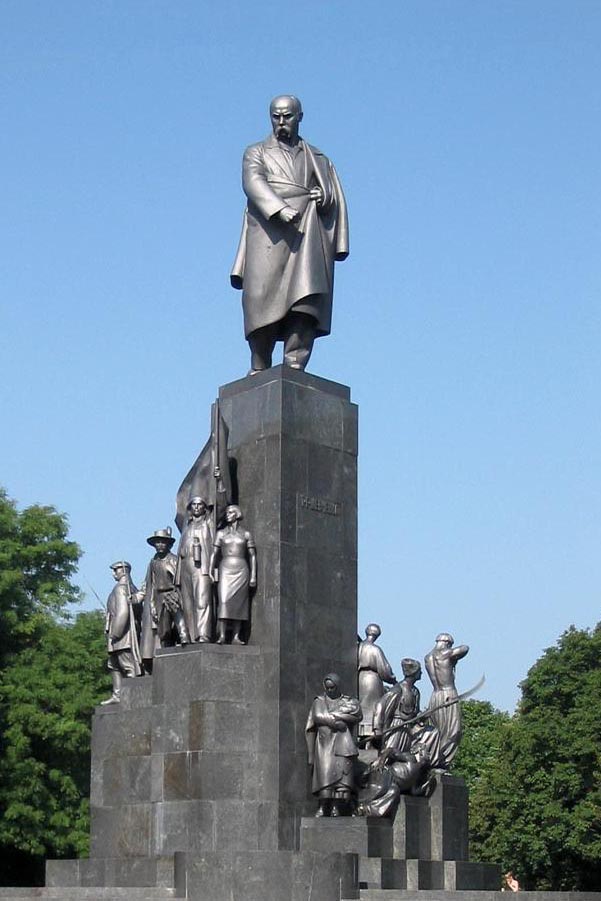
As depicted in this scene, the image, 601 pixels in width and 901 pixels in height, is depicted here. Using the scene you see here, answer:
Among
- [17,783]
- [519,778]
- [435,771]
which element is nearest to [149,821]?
[435,771]

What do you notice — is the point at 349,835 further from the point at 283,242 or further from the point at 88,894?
the point at 283,242

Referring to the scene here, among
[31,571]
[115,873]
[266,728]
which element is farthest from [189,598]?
[31,571]

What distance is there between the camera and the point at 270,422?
19750 millimetres

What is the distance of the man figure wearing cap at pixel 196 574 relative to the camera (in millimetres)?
18781

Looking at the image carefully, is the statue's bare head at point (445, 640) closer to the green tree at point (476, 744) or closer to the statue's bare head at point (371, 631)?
the statue's bare head at point (371, 631)

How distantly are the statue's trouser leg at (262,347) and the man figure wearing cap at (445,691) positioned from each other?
15.1 feet

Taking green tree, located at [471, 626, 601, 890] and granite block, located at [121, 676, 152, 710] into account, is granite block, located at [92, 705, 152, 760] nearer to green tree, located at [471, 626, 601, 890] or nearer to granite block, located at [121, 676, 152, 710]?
granite block, located at [121, 676, 152, 710]

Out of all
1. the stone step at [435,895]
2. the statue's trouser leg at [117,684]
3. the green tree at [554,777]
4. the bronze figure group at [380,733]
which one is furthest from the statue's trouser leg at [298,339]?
the green tree at [554,777]

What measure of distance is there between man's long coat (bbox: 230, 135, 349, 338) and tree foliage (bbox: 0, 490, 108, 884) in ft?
68.9

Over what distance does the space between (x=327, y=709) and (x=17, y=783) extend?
869 inches

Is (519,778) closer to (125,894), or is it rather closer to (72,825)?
(72,825)

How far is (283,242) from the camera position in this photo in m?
20.7

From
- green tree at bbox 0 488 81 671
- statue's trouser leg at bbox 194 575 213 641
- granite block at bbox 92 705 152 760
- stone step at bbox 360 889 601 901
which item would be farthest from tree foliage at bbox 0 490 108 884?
stone step at bbox 360 889 601 901

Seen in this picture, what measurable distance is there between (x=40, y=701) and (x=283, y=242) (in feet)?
73.6
